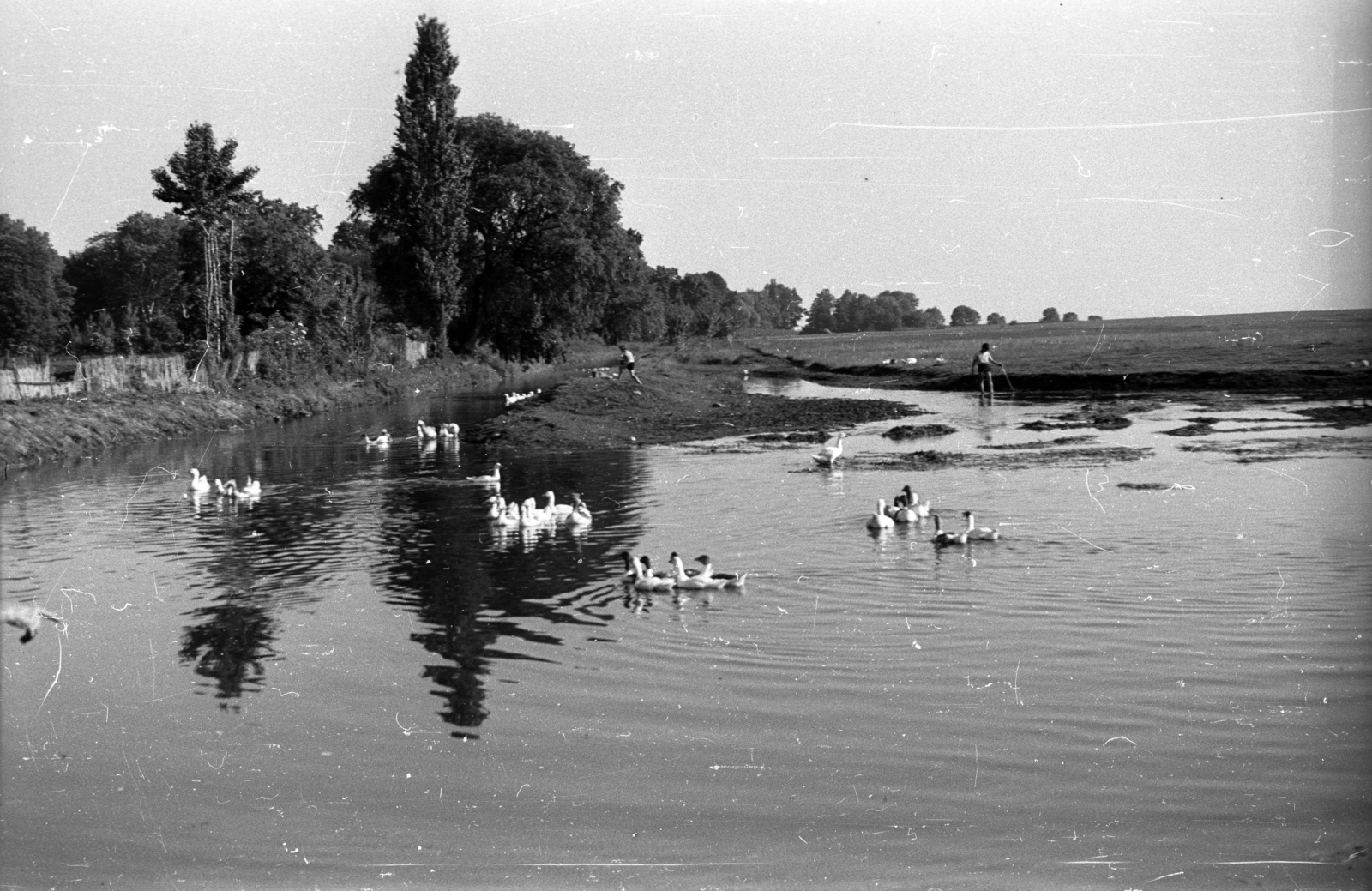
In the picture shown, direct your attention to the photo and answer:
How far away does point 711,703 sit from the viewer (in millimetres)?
10945

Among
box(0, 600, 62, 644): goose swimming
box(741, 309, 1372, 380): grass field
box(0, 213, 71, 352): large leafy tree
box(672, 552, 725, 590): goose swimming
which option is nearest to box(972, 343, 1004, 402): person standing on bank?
box(741, 309, 1372, 380): grass field

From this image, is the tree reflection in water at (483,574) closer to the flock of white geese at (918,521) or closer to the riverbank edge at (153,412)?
the flock of white geese at (918,521)

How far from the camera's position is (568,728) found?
412 inches

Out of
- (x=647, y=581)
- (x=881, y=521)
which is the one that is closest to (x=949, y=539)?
(x=881, y=521)

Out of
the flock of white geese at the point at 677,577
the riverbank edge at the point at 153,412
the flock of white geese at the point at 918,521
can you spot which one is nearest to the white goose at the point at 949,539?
the flock of white geese at the point at 918,521

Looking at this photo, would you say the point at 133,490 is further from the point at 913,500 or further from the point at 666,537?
the point at 913,500

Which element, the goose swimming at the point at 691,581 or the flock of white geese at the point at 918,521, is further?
the flock of white geese at the point at 918,521

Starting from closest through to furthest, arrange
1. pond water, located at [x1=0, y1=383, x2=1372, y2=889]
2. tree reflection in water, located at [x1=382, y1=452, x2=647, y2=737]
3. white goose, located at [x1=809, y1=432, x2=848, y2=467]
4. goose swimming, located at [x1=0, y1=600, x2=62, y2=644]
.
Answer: goose swimming, located at [x1=0, y1=600, x2=62, y2=644]
pond water, located at [x1=0, y1=383, x2=1372, y2=889]
tree reflection in water, located at [x1=382, y1=452, x2=647, y2=737]
white goose, located at [x1=809, y1=432, x2=848, y2=467]

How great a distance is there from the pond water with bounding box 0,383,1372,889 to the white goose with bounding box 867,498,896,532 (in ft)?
1.11

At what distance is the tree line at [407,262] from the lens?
48.8m

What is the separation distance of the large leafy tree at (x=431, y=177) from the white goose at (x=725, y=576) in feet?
168

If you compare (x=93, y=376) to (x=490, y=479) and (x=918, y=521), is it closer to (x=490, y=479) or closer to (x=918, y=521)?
(x=490, y=479)

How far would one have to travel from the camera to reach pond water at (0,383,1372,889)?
8.25 m

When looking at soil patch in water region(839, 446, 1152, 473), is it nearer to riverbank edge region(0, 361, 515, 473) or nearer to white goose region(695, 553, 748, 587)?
white goose region(695, 553, 748, 587)
